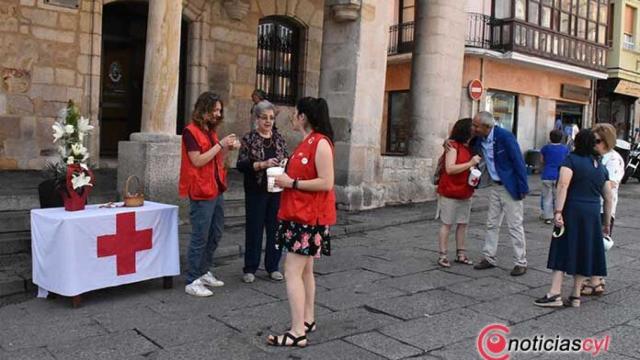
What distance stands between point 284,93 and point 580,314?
1017 cm

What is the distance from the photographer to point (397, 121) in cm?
2325

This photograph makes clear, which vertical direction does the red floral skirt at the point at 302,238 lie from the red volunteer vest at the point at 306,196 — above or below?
below

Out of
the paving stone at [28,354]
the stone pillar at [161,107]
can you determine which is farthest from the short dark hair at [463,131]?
the paving stone at [28,354]

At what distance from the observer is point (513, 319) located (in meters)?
5.02

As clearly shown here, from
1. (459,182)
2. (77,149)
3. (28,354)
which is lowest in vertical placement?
(28,354)

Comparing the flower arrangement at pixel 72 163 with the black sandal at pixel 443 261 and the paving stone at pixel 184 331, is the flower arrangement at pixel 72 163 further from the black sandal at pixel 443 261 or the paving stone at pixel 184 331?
the black sandal at pixel 443 261

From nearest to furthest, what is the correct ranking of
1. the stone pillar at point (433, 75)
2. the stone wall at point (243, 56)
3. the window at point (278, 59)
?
the stone pillar at point (433, 75)
the stone wall at point (243, 56)
the window at point (278, 59)

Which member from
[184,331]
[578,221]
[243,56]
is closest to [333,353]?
[184,331]

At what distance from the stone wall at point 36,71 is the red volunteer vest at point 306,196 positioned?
7.77 metres

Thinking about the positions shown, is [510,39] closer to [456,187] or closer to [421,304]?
[456,187]

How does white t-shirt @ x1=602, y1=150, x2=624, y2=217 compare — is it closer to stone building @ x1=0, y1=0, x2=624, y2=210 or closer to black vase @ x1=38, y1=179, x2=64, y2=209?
stone building @ x1=0, y1=0, x2=624, y2=210

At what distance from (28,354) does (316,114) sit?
8.10 feet

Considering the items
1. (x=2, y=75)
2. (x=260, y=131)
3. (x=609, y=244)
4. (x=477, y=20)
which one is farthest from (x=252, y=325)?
(x=477, y=20)

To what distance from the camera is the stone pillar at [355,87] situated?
33.4ft
